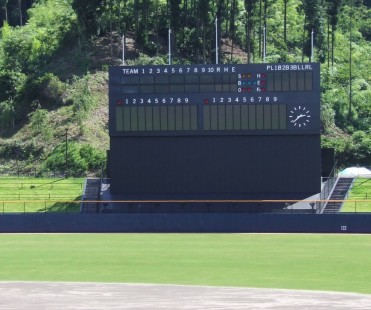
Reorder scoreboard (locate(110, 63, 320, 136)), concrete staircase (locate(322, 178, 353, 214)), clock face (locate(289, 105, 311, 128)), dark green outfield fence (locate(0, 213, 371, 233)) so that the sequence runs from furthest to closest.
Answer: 1. concrete staircase (locate(322, 178, 353, 214))
2. dark green outfield fence (locate(0, 213, 371, 233))
3. clock face (locate(289, 105, 311, 128))
4. scoreboard (locate(110, 63, 320, 136))

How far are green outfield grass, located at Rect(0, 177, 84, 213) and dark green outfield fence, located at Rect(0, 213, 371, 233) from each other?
340cm

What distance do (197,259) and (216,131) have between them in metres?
13.1

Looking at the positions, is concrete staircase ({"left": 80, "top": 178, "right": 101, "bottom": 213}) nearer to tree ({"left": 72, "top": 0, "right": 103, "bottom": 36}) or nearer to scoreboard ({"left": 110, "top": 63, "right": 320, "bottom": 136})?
scoreboard ({"left": 110, "top": 63, "right": 320, "bottom": 136})

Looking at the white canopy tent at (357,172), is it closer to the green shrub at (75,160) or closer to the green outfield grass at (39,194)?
the green shrub at (75,160)

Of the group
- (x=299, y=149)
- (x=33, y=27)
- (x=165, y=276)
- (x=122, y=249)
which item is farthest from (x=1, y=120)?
(x=165, y=276)

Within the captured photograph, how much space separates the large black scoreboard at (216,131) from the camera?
44344 millimetres

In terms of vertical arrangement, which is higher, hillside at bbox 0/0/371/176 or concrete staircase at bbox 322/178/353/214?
hillside at bbox 0/0/371/176

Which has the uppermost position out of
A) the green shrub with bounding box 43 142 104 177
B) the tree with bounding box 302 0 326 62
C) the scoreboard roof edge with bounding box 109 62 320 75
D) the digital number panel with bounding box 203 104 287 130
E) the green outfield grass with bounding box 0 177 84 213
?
the tree with bounding box 302 0 326 62

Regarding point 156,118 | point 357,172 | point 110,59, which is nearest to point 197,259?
point 156,118

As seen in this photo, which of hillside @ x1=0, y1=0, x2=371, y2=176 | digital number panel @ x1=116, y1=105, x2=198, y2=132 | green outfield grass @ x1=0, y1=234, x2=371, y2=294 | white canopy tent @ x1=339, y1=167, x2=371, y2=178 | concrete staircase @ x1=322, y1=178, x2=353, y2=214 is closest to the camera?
green outfield grass @ x1=0, y1=234, x2=371, y2=294

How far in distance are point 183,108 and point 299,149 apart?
17.3 ft

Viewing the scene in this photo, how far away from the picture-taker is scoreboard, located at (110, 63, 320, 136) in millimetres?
44250

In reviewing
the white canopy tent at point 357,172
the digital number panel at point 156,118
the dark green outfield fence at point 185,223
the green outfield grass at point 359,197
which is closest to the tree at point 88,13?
the white canopy tent at point 357,172

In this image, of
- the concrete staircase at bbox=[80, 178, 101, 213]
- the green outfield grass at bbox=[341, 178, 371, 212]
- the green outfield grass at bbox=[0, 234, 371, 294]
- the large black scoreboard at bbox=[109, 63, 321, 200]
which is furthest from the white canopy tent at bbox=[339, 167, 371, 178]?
the green outfield grass at bbox=[0, 234, 371, 294]
